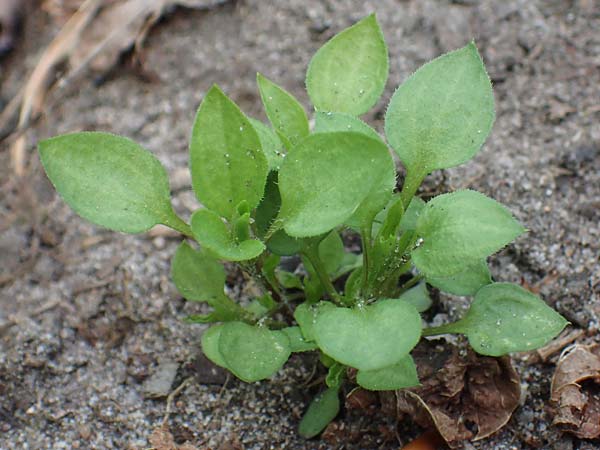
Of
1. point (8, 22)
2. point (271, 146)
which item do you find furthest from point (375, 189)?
point (8, 22)

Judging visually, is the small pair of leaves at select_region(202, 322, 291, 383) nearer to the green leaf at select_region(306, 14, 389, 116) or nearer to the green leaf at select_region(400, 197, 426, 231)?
the green leaf at select_region(400, 197, 426, 231)

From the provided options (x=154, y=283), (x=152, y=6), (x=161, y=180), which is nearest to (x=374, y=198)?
(x=161, y=180)

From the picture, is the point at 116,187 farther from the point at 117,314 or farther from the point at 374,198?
the point at 117,314

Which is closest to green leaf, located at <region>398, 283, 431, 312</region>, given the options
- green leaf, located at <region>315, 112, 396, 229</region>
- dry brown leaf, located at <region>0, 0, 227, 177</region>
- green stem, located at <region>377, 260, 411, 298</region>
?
green stem, located at <region>377, 260, 411, 298</region>

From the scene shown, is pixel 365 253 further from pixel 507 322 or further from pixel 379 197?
pixel 507 322

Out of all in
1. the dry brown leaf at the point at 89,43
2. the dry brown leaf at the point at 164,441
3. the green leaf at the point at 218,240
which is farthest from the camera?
the dry brown leaf at the point at 89,43

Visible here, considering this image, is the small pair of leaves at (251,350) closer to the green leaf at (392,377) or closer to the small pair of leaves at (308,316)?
the small pair of leaves at (308,316)

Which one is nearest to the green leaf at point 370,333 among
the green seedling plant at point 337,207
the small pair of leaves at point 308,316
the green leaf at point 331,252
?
the green seedling plant at point 337,207
